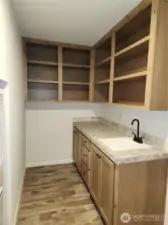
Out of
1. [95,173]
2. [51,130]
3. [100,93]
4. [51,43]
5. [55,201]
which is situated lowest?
[55,201]

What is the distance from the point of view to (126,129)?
91.4 inches

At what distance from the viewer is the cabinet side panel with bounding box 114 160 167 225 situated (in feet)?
4.69

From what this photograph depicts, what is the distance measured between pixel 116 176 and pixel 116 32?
6.03 ft

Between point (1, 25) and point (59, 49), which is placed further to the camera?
point (59, 49)

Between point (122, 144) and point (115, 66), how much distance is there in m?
1.12

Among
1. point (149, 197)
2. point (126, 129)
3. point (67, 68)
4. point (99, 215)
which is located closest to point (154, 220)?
point (149, 197)

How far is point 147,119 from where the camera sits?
1.87 meters

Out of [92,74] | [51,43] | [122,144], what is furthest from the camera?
[92,74]

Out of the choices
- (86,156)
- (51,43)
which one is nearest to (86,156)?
(86,156)

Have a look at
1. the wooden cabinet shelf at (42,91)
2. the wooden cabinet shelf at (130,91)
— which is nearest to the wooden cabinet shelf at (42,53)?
the wooden cabinet shelf at (42,91)

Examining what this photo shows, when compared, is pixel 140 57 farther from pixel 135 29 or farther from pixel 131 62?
pixel 135 29

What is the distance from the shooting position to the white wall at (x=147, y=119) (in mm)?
1622

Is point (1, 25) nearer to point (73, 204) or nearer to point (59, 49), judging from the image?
point (59, 49)

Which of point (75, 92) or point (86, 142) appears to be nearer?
point (86, 142)
